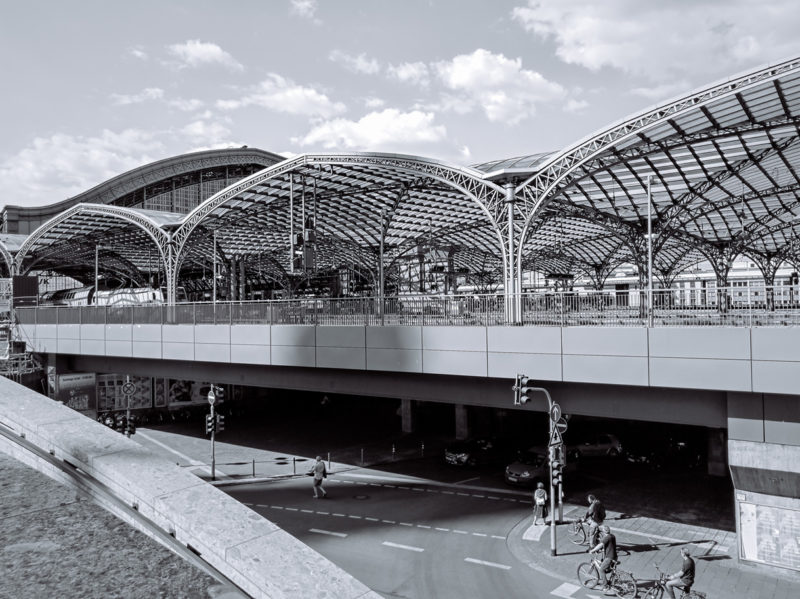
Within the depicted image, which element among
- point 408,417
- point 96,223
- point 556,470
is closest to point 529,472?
point 556,470

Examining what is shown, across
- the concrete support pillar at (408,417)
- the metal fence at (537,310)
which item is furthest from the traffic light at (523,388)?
the concrete support pillar at (408,417)

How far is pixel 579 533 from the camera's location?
17.5m

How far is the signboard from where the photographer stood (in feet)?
105

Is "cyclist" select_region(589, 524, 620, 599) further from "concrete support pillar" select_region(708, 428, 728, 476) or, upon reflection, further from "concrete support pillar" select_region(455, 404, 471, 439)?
"concrete support pillar" select_region(455, 404, 471, 439)

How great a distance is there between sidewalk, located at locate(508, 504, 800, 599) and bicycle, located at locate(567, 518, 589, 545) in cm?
17

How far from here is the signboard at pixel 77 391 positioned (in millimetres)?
32062

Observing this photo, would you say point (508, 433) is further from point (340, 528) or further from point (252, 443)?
point (340, 528)

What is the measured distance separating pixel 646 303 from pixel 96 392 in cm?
3114

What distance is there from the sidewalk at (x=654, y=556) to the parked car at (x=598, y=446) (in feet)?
30.5

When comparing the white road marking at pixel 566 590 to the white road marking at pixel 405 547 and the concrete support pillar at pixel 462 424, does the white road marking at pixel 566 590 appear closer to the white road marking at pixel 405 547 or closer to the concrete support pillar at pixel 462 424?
the white road marking at pixel 405 547

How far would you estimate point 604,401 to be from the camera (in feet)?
52.2

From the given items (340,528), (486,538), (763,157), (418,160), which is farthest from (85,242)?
(763,157)

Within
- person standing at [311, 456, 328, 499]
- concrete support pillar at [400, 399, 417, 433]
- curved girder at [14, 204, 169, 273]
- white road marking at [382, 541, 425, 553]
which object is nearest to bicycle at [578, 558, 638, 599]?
white road marking at [382, 541, 425, 553]

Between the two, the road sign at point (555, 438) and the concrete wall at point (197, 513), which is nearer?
the concrete wall at point (197, 513)
